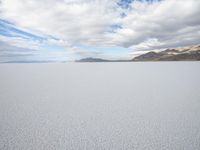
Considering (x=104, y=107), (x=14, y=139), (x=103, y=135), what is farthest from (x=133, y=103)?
(x=14, y=139)

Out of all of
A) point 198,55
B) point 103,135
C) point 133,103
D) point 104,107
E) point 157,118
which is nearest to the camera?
point 103,135

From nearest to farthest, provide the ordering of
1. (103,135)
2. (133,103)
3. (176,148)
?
Answer: (176,148)
(103,135)
(133,103)

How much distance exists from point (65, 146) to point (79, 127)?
2.15ft

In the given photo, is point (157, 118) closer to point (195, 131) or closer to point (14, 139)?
point (195, 131)

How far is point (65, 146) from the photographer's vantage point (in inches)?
90.1

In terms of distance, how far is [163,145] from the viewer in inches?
90.2

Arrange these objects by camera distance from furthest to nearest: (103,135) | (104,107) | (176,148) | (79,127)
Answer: (104,107)
(79,127)
(103,135)
(176,148)

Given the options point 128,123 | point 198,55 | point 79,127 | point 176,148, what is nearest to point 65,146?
point 79,127

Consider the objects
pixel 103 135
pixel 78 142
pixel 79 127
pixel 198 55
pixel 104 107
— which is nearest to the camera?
pixel 78 142

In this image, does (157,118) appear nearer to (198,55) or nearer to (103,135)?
(103,135)

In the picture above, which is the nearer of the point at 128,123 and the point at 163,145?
the point at 163,145

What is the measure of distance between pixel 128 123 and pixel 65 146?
4.68 feet

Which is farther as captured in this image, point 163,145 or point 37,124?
point 37,124

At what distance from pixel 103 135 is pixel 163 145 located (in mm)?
1010
